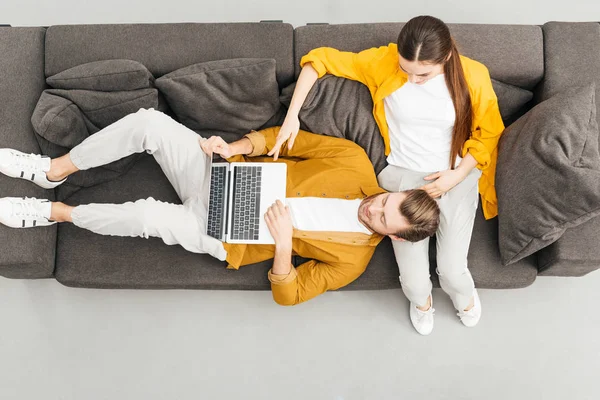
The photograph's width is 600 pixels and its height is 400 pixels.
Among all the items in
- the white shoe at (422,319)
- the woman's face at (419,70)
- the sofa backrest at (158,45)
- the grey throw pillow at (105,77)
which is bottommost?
the white shoe at (422,319)

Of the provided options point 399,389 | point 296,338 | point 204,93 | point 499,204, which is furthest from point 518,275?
point 204,93

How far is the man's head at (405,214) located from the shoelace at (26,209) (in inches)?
54.5

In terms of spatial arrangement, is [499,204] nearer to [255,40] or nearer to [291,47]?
[291,47]

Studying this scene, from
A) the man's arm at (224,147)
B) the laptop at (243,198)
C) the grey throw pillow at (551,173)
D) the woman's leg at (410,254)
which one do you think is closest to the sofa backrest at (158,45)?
the man's arm at (224,147)

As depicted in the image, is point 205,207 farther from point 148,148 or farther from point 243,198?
point 148,148

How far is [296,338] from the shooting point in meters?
2.54

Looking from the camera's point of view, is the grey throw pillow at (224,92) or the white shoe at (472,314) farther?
the white shoe at (472,314)

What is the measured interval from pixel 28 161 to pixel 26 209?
202 millimetres

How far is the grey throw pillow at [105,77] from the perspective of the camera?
2162mm

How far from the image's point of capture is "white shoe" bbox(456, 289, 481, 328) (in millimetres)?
2473

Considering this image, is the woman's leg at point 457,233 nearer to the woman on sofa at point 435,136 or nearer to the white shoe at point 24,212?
the woman on sofa at point 435,136

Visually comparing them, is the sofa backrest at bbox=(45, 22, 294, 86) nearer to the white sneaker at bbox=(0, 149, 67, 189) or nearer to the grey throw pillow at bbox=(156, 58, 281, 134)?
the grey throw pillow at bbox=(156, 58, 281, 134)

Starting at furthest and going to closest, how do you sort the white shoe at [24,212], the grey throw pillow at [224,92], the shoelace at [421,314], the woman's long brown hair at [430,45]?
1. the shoelace at [421,314]
2. the grey throw pillow at [224,92]
3. the white shoe at [24,212]
4. the woman's long brown hair at [430,45]

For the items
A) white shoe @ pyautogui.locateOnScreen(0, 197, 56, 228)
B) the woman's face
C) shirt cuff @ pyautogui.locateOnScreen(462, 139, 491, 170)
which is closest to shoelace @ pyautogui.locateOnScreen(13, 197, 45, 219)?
white shoe @ pyautogui.locateOnScreen(0, 197, 56, 228)
